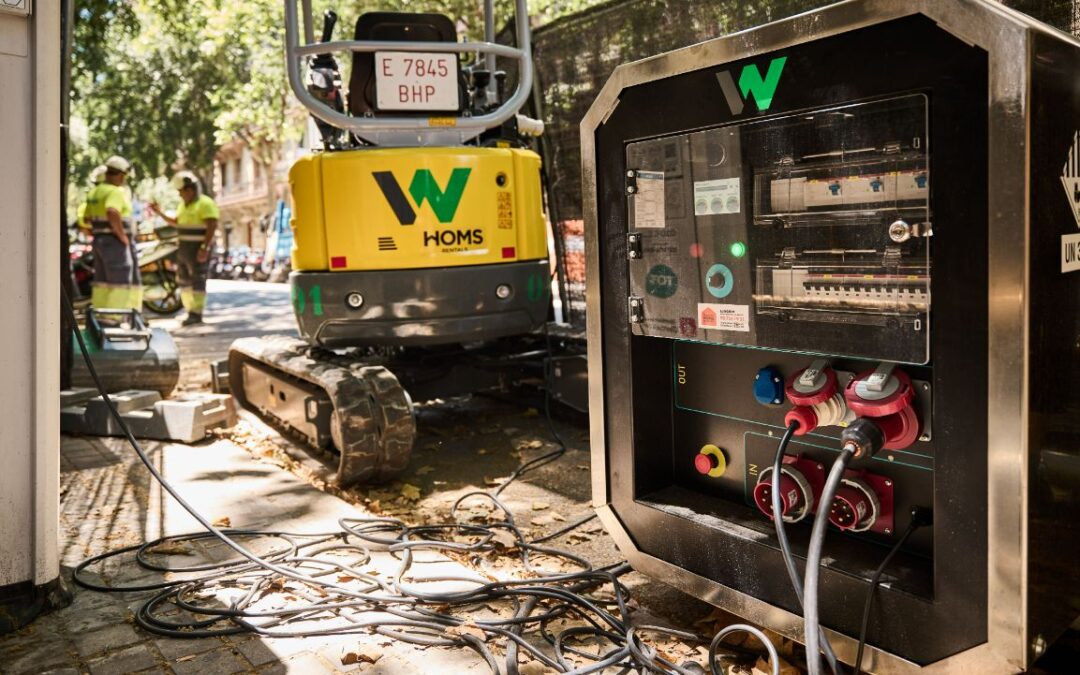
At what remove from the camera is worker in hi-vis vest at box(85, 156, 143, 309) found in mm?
9258

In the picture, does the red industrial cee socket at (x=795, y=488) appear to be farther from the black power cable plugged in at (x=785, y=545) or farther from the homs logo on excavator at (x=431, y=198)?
the homs logo on excavator at (x=431, y=198)

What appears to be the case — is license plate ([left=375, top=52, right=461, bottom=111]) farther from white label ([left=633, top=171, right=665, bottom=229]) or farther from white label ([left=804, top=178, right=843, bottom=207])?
white label ([left=804, top=178, right=843, bottom=207])

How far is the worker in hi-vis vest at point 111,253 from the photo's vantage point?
926 centimetres

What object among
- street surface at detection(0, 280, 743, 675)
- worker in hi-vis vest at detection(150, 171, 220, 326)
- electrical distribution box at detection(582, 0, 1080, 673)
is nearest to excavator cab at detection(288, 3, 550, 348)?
street surface at detection(0, 280, 743, 675)

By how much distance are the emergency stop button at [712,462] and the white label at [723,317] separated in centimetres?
45

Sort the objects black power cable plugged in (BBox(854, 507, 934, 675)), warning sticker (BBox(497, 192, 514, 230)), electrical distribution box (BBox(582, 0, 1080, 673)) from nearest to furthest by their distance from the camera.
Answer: electrical distribution box (BBox(582, 0, 1080, 673))
black power cable plugged in (BBox(854, 507, 934, 675))
warning sticker (BBox(497, 192, 514, 230))

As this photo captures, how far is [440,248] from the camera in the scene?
4984 mm

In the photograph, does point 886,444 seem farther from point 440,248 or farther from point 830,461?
point 440,248

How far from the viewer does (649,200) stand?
269 centimetres

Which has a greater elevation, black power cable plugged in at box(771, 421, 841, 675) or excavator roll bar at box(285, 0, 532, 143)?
excavator roll bar at box(285, 0, 532, 143)

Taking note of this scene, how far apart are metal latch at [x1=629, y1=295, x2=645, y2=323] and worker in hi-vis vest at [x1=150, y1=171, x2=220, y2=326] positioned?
420 inches

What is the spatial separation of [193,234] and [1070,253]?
39.5ft

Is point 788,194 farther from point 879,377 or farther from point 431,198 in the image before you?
point 431,198

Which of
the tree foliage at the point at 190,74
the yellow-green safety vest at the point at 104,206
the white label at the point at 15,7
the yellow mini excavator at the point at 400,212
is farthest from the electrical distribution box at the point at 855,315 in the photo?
the tree foliage at the point at 190,74
